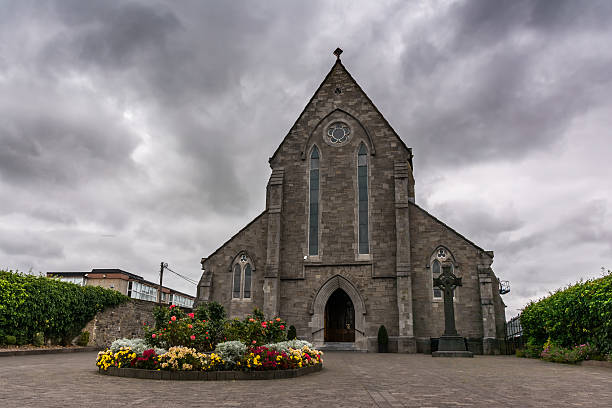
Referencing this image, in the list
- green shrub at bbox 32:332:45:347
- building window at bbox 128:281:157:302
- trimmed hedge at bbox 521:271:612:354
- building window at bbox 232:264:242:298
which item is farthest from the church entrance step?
building window at bbox 128:281:157:302

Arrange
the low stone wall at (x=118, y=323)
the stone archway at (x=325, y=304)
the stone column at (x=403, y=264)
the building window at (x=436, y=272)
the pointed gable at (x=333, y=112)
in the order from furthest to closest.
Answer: the pointed gable at (x=333, y=112) → the stone archway at (x=325, y=304) → the building window at (x=436, y=272) → the stone column at (x=403, y=264) → the low stone wall at (x=118, y=323)

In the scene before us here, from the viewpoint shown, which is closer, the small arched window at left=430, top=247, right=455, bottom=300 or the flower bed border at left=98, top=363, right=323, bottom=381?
the flower bed border at left=98, top=363, right=323, bottom=381

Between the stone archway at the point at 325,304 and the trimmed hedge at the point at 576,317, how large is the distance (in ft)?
27.1

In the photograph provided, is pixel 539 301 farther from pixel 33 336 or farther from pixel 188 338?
pixel 33 336

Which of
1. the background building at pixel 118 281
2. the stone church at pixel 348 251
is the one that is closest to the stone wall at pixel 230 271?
the stone church at pixel 348 251

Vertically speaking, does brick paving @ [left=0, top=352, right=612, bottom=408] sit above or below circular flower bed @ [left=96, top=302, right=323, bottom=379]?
below

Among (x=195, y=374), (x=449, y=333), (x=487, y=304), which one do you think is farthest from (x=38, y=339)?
(x=487, y=304)

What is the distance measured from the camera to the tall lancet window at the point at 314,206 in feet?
87.7

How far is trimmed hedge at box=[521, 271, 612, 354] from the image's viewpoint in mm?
14516

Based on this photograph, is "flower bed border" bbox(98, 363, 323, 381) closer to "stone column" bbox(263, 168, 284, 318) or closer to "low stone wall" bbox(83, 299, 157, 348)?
"low stone wall" bbox(83, 299, 157, 348)

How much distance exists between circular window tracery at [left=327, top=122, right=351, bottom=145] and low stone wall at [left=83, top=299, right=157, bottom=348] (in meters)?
15.0

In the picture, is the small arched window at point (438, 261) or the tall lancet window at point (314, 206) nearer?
the small arched window at point (438, 261)

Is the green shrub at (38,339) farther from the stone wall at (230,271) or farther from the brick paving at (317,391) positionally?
the brick paving at (317,391)

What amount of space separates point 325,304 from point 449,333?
23.5ft
